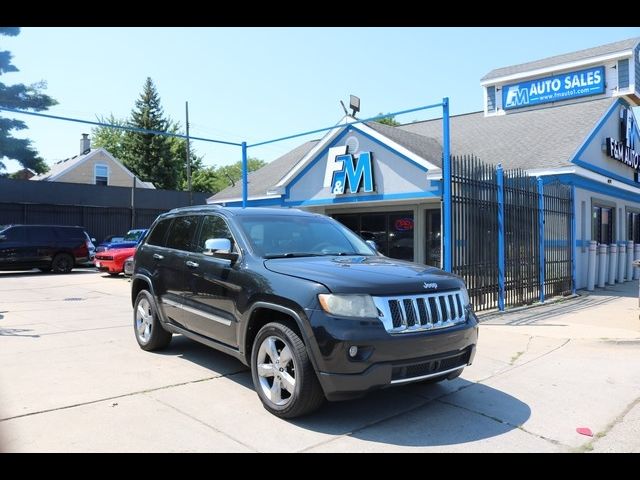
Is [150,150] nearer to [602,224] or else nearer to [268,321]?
[602,224]

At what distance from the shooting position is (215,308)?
5.11m

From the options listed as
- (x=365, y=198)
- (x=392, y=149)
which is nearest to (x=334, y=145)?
(x=365, y=198)

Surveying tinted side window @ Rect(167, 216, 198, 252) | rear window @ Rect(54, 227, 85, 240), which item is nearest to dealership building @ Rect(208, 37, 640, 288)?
rear window @ Rect(54, 227, 85, 240)

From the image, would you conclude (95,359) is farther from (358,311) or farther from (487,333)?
(487,333)

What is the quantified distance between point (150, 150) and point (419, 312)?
49.6 metres

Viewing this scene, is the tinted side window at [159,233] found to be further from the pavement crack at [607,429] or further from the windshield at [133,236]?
the windshield at [133,236]

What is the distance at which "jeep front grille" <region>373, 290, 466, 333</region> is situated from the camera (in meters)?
4.01

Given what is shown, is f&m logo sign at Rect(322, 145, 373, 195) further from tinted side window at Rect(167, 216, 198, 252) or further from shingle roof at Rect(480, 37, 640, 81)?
shingle roof at Rect(480, 37, 640, 81)

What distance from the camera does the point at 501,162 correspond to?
14586 mm

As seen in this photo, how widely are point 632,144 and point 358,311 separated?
18632 mm

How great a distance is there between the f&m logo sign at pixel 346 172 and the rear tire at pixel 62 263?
10176 millimetres

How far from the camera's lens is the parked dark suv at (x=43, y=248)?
1781 cm

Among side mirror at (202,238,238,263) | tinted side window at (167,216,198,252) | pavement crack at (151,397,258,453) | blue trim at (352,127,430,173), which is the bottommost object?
pavement crack at (151,397,258,453)

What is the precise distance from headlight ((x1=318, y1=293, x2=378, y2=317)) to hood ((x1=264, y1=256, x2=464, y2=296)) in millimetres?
56
